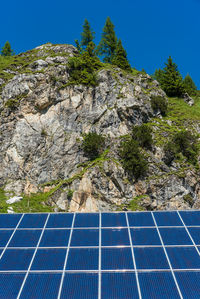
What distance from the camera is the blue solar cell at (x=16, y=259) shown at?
9.95 metres

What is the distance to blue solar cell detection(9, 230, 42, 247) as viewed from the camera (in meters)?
11.4

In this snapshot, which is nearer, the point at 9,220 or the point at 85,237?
the point at 85,237

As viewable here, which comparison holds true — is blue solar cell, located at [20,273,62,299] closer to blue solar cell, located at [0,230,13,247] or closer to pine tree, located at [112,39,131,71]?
blue solar cell, located at [0,230,13,247]

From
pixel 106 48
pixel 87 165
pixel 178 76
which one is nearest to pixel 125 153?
pixel 87 165

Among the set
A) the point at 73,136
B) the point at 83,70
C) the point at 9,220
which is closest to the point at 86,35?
the point at 83,70

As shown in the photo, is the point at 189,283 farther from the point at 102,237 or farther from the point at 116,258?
the point at 102,237

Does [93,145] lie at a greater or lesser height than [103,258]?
greater

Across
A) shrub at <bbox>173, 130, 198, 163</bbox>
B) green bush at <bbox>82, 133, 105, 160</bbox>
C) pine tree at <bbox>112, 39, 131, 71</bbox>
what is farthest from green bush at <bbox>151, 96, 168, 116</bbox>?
pine tree at <bbox>112, 39, 131, 71</bbox>

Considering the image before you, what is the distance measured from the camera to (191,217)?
13.2 metres

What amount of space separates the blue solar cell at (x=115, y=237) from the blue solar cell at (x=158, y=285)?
6.90ft

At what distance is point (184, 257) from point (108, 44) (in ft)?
181

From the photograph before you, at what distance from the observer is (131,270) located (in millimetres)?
9445

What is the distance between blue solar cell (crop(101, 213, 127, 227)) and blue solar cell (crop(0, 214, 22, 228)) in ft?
16.5

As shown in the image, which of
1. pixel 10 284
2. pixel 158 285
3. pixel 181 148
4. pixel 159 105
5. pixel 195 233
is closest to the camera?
pixel 158 285
